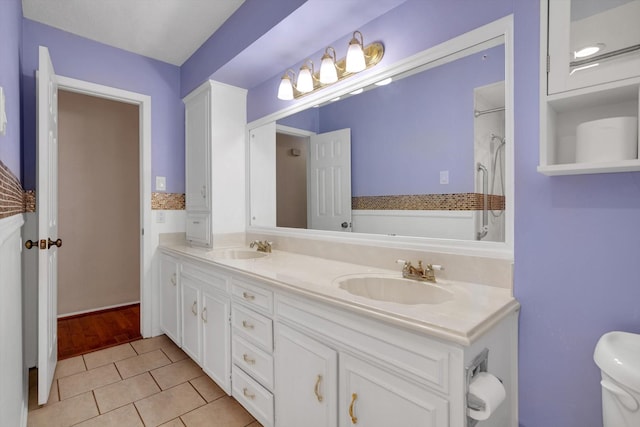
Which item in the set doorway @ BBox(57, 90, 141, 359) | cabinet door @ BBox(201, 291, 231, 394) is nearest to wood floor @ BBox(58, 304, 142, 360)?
doorway @ BBox(57, 90, 141, 359)

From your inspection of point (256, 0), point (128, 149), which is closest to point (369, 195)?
point (256, 0)

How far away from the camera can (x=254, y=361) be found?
1.53 m

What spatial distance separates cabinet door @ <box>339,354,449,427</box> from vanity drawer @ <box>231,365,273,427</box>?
486mm

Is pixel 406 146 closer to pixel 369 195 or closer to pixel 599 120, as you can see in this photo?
pixel 369 195

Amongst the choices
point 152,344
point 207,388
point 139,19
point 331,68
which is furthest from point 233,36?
point 152,344

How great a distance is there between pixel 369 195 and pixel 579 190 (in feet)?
3.07

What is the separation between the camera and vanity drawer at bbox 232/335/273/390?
145cm

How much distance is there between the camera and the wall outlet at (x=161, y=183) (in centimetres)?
274

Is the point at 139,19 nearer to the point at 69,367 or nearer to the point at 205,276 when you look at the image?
the point at 205,276

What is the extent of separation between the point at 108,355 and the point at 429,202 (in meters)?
2.56

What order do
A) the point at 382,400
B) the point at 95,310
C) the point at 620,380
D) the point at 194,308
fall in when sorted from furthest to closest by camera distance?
the point at 95,310, the point at 194,308, the point at 382,400, the point at 620,380

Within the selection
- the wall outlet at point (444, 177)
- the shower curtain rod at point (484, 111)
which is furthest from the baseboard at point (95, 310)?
the shower curtain rod at point (484, 111)

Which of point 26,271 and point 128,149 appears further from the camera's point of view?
point 128,149

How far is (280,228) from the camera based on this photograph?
232cm
